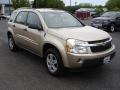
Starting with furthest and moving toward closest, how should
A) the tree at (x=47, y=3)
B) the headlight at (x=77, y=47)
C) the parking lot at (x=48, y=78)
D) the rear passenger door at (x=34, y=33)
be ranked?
the tree at (x=47, y=3) → the rear passenger door at (x=34, y=33) → the headlight at (x=77, y=47) → the parking lot at (x=48, y=78)

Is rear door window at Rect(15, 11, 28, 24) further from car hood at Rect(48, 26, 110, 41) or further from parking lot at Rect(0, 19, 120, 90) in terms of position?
car hood at Rect(48, 26, 110, 41)

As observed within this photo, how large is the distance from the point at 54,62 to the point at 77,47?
867mm

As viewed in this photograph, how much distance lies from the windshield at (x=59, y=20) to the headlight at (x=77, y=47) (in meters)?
1.22

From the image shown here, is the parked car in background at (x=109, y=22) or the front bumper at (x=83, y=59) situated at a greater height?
the parked car in background at (x=109, y=22)

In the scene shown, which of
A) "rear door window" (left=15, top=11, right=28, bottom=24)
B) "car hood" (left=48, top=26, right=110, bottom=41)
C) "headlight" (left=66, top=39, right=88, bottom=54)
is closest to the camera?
"headlight" (left=66, top=39, right=88, bottom=54)

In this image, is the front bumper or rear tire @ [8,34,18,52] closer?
the front bumper

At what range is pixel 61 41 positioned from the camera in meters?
5.66

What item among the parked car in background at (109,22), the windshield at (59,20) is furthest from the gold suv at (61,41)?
the parked car in background at (109,22)

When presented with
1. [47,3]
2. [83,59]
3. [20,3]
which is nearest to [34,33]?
[83,59]

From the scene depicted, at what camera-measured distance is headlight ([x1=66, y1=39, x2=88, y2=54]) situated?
214 inches

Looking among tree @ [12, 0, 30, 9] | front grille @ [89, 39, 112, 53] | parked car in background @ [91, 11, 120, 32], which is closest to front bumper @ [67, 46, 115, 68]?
front grille @ [89, 39, 112, 53]

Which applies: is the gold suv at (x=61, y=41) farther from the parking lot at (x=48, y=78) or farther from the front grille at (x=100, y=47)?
the parking lot at (x=48, y=78)

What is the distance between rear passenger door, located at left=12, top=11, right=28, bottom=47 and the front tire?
5.00 ft

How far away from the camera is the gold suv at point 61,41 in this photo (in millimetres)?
5457
